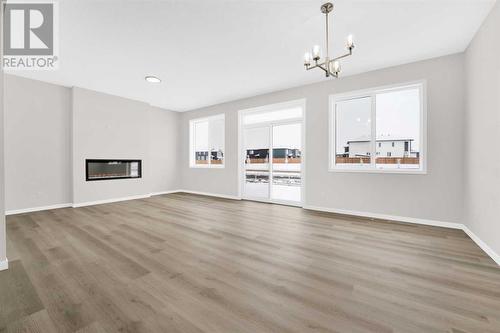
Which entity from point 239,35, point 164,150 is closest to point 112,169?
point 164,150

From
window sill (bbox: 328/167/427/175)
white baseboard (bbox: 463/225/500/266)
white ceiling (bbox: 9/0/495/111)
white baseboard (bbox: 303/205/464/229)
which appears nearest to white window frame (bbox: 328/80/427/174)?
window sill (bbox: 328/167/427/175)

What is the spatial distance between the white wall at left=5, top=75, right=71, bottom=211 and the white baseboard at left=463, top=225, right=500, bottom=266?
26.1 ft

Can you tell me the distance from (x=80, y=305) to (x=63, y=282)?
526mm

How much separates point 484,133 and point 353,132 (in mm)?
2079

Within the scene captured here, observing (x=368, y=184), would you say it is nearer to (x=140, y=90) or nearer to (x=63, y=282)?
(x=63, y=282)

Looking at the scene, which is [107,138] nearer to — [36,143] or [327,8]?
[36,143]

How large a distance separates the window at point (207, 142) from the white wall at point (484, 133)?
5.70m

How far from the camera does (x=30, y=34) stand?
3.11 metres

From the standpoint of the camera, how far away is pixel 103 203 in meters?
5.79

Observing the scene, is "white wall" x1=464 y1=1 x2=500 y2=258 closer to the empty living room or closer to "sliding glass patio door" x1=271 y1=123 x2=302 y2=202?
the empty living room

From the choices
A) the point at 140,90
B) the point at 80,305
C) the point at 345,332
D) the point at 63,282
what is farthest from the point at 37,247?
the point at 140,90

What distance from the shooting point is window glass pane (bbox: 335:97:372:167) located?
455 cm

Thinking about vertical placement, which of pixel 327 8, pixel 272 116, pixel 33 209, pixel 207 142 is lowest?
pixel 33 209

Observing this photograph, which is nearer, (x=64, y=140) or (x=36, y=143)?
(x=36, y=143)
